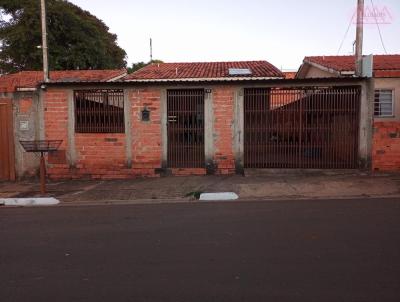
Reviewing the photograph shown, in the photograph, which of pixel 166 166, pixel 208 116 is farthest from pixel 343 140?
pixel 166 166

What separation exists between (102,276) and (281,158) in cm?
803

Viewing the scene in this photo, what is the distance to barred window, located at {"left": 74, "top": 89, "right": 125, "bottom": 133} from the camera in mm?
12180

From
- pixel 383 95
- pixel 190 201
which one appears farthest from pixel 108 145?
pixel 383 95

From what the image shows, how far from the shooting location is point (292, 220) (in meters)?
6.96

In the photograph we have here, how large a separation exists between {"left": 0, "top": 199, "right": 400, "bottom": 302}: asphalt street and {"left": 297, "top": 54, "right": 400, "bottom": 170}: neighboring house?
4.11m

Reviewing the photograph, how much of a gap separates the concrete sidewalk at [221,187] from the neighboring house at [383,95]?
0.63m

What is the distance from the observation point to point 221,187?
10.3 metres

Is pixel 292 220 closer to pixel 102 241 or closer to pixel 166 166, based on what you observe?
pixel 102 241

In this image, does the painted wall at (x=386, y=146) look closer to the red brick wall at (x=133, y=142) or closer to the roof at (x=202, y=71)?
the red brick wall at (x=133, y=142)

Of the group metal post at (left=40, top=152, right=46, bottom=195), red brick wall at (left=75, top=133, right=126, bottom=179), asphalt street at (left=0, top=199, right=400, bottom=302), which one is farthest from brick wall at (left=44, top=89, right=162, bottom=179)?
asphalt street at (left=0, top=199, right=400, bottom=302)

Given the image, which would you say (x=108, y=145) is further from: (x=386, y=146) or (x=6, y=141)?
(x=386, y=146)

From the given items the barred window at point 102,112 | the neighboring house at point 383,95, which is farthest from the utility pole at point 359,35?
the barred window at point 102,112

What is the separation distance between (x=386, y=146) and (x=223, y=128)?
4227 mm

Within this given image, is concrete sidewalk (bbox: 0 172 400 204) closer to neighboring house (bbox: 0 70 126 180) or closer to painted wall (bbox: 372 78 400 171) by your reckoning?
painted wall (bbox: 372 78 400 171)
